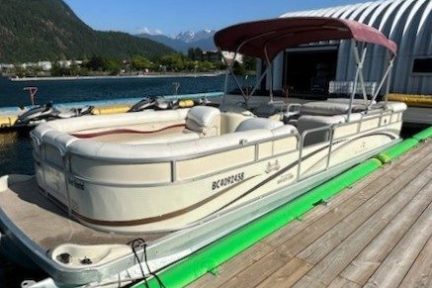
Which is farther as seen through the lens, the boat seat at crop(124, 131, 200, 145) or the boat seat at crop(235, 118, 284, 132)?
the boat seat at crop(124, 131, 200, 145)

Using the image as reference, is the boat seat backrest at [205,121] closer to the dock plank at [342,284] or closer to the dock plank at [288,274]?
the dock plank at [288,274]

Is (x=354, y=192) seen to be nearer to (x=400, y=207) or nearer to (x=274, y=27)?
(x=400, y=207)

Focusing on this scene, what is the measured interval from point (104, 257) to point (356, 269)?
2.30 m

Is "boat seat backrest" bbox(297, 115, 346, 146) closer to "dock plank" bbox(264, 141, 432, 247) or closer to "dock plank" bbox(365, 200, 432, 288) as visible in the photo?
"dock plank" bbox(264, 141, 432, 247)

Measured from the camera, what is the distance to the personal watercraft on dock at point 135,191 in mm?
3273

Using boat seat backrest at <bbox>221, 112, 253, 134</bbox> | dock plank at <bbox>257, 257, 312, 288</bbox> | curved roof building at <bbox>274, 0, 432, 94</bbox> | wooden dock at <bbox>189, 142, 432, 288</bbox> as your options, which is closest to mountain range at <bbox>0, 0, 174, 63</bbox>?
curved roof building at <bbox>274, 0, 432, 94</bbox>

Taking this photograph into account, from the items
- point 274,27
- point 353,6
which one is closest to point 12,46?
point 353,6

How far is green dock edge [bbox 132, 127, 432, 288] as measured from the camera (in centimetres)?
301

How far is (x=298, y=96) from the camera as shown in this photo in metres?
19.2

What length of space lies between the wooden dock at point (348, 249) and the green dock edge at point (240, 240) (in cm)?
7

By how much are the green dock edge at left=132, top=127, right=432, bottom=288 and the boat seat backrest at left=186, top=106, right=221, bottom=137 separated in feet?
6.81

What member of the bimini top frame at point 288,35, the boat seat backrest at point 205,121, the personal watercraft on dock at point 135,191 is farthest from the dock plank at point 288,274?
the bimini top frame at point 288,35

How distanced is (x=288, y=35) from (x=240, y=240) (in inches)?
210

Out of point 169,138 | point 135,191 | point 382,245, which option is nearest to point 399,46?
point 169,138
